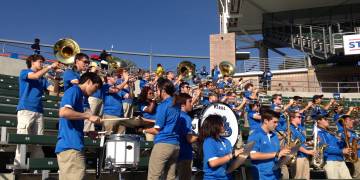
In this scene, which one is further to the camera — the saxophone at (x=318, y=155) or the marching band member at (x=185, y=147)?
the saxophone at (x=318, y=155)

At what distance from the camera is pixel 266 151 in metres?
5.20

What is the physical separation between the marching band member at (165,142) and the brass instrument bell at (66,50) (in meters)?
7.22

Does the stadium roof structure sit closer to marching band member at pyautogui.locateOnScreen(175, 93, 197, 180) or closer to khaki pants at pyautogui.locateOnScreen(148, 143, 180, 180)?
marching band member at pyautogui.locateOnScreen(175, 93, 197, 180)

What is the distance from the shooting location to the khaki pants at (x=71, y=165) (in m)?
4.10

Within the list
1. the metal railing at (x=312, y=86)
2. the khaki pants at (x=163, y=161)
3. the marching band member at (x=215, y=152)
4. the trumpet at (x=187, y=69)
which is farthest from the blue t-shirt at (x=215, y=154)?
the metal railing at (x=312, y=86)

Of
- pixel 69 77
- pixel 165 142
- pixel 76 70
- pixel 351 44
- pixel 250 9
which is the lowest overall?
pixel 165 142

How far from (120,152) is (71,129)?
684mm

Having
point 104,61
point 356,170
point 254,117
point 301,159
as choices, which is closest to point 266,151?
point 301,159

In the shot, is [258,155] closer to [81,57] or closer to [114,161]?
[114,161]

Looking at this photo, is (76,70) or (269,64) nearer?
(76,70)

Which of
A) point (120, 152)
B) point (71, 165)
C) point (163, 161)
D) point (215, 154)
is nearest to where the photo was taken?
point (71, 165)

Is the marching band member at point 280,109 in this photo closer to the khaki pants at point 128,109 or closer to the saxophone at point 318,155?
the saxophone at point 318,155

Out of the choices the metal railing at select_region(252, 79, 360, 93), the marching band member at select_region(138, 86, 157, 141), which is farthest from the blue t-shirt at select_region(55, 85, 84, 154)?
the metal railing at select_region(252, 79, 360, 93)

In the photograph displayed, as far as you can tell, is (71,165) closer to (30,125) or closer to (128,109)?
(30,125)
